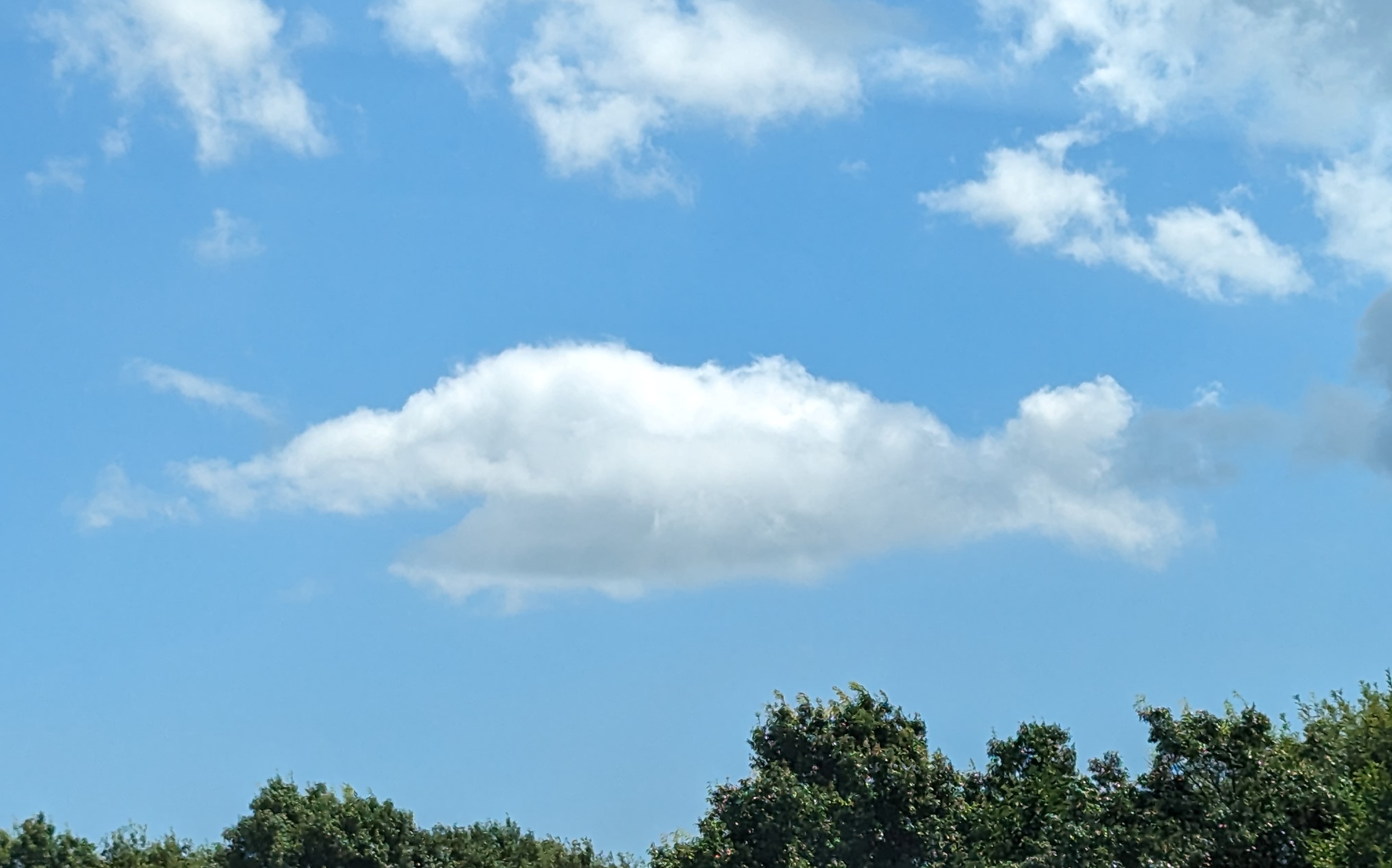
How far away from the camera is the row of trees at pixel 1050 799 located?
3431cm

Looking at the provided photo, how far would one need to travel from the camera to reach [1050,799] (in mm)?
38375

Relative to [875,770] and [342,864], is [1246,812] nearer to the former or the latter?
[875,770]

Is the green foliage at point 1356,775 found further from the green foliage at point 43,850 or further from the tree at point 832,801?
the green foliage at point 43,850

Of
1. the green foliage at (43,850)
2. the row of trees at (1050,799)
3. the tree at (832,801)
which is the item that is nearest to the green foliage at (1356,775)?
the row of trees at (1050,799)

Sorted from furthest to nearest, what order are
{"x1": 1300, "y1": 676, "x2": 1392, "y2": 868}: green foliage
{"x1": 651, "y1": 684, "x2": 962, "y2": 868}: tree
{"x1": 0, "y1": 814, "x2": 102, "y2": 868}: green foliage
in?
{"x1": 0, "y1": 814, "x2": 102, "y2": 868}: green foliage, {"x1": 651, "y1": 684, "x2": 962, "y2": 868}: tree, {"x1": 1300, "y1": 676, "x2": 1392, "y2": 868}: green foliage

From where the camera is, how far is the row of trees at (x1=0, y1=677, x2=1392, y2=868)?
3431 centimetres

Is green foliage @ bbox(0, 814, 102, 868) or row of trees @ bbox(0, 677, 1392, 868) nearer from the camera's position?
row of trees @ bbox(0, 677, 1392, 868)

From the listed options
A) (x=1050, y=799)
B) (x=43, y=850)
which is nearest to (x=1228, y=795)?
(x=1050, y=799)

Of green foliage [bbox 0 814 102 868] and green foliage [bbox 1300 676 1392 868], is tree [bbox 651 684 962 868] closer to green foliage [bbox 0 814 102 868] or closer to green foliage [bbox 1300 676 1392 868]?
green foliage [bbox 1300 676 1392 868]

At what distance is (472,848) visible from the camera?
5409 centimetres

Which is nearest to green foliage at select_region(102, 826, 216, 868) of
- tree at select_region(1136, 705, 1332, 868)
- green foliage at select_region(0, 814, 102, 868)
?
green foliage at select_region(0, 814, 102, 868)

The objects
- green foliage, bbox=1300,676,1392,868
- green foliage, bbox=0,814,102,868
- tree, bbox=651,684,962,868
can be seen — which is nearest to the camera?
green foliage, bbox=1300,676,1392,868

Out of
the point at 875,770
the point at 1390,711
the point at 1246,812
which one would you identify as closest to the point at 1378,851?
the point at 1390,711

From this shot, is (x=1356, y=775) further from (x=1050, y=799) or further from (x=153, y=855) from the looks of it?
(x=153, y=855)
